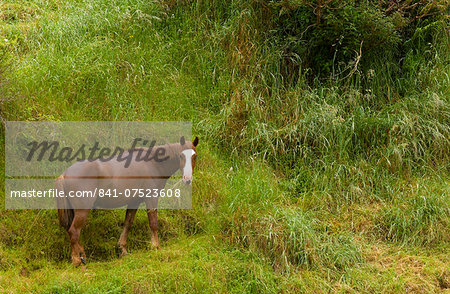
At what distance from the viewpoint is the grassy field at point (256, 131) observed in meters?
5.80

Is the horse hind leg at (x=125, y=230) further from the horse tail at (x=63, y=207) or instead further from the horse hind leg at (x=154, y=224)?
the horse tail at (x=63, y=207)

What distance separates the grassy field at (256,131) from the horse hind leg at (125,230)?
19 centimetres

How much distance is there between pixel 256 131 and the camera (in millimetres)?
7676

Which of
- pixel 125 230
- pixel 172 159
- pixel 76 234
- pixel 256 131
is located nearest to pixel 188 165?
pixel 172 159

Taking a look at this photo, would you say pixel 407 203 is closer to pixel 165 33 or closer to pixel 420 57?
pixel 420 57

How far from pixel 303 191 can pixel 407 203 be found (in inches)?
60.8

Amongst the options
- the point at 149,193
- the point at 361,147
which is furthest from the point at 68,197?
the point at 361,147

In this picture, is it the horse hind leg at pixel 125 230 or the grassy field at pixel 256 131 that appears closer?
the grassy field at pixel 256 131

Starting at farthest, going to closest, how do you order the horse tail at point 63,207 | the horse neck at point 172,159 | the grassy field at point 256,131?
the horse neck at point 172,159, the grassy field at point 256,131, the horse tail at point 63,207

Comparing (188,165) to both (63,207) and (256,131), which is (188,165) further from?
(256,131)

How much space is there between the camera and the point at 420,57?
919 centimetres

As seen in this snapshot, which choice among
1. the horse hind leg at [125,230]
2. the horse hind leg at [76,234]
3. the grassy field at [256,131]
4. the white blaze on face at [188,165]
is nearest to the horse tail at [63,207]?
the horse hind leg at [76,234]

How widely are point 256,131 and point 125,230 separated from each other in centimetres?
277

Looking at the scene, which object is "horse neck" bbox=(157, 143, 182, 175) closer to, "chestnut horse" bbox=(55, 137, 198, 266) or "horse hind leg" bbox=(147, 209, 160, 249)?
"chestnut horse" bbox=(55, 137, 198, 266)
